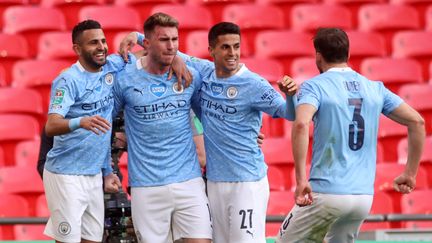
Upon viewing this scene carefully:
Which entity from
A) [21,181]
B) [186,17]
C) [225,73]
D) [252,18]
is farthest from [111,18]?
[225,73]

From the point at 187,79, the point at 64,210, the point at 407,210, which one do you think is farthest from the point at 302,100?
the point at 407,210

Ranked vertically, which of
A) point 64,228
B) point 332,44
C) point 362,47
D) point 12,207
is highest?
point 362,47

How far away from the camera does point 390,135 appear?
483 inches

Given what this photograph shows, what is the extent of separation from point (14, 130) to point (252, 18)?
2933 mm

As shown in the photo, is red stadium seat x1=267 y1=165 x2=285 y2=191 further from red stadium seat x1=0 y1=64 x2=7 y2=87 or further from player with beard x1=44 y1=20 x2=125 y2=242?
player with beard x1=44 y1=20 x2=125 y2=242

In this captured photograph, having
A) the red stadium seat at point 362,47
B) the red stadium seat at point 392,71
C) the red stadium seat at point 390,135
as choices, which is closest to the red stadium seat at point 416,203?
the red stadium seat at point 390,135

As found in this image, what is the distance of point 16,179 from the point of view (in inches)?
452

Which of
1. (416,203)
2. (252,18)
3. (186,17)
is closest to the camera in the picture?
(416,203)

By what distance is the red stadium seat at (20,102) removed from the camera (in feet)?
40.1

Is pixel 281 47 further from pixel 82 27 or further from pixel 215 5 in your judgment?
pixel 82 27

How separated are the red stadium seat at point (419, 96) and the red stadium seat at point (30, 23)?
11.8ft

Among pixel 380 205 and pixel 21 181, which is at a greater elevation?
pixel 21 181

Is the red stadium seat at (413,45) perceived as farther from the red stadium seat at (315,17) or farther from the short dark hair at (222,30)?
the short dark hair at (222,30)

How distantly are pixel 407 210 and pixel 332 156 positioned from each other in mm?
4153
